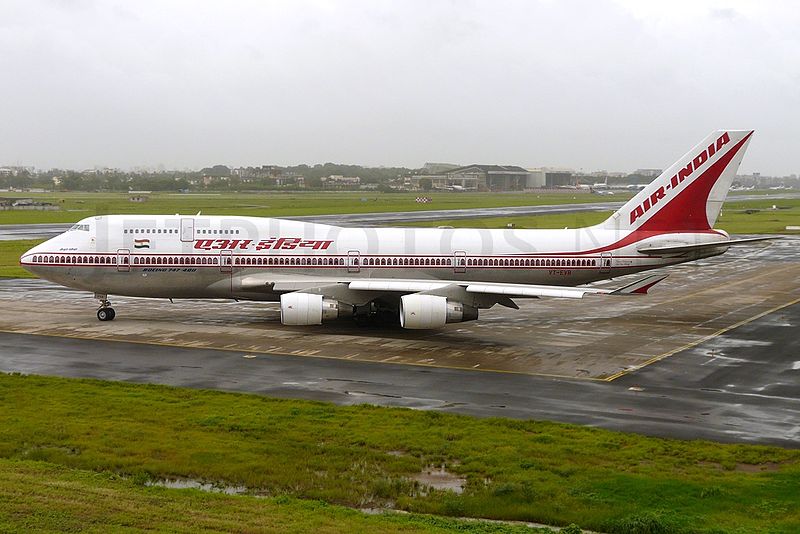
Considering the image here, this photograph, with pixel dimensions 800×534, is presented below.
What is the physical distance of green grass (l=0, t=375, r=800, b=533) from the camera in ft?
50.6

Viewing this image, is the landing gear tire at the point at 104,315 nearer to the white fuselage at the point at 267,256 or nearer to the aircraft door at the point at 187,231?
the white fuselage at the point at 267,256

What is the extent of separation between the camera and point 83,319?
36.8 meters

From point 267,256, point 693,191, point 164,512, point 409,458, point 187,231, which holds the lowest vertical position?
point 409,458

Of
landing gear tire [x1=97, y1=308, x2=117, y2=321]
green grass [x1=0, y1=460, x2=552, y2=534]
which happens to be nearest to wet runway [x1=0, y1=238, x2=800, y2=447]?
landing gear tire [x1=97, y1=308, x2=117, y2=321]

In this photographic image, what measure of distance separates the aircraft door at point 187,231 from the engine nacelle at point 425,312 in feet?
34.1

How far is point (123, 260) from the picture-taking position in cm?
3600

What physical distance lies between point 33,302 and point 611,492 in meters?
34.0

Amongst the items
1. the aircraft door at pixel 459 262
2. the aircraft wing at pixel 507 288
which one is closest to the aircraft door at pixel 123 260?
the aircraft wing at pixel 507 288

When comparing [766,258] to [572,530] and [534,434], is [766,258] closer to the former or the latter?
[534,434]

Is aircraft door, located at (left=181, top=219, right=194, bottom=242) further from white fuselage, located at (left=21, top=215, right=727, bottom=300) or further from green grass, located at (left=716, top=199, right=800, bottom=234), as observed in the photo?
green grass, located at (left=716, top=199, right=800, bottom=234)

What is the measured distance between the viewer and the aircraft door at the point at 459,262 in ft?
121

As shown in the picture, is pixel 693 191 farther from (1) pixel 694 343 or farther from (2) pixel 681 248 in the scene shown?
(1) pixel 694 343

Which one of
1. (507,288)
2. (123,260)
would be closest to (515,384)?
(507,288)

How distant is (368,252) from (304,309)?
16.4ft
